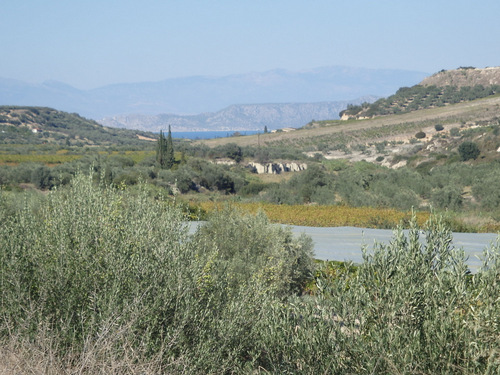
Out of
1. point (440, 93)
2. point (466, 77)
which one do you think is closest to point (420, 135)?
point (440, 93)

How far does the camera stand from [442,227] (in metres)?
6.01

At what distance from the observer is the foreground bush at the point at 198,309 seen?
5.13 m

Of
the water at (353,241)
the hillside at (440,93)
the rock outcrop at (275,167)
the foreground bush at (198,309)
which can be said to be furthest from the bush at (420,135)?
the foreground bush at (198,309)

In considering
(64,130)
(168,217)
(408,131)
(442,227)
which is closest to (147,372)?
(168,217)

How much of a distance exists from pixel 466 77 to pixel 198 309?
387ft

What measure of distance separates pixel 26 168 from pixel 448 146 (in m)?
38.4

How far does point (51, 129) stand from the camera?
10694 centimetres

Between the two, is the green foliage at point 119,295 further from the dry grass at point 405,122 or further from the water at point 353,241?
the dry grass at point 405,122

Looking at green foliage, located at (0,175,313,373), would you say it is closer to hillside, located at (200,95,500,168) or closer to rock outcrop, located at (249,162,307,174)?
rock outcrop, located at (249,162,307,174)

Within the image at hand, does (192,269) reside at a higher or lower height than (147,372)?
higher

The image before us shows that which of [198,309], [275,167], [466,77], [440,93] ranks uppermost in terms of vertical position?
[466,77]

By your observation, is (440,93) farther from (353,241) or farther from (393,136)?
(353,241)

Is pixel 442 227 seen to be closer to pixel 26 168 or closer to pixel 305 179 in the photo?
pixel 305 179

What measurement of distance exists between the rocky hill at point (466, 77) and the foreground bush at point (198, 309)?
4393 inches
